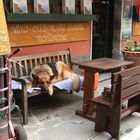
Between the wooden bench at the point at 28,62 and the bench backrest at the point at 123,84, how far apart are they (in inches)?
50.2

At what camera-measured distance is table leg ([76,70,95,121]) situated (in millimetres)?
4445

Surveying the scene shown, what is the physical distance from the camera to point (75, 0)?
6.17 meters

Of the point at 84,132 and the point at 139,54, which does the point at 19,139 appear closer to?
the point at 84,132

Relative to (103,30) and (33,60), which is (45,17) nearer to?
(33,60)

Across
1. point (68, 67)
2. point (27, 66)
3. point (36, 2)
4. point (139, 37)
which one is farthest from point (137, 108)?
point (139, 37)

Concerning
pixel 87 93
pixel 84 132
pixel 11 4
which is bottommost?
pixel 84 132

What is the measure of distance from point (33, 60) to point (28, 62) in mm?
114

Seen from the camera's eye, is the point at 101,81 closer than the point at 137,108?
No

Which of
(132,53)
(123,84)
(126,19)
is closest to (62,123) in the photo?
(123,84)

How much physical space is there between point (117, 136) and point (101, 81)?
306cm

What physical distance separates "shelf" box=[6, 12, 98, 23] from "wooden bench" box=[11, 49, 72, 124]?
0.61 meters

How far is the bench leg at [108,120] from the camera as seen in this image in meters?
3.80

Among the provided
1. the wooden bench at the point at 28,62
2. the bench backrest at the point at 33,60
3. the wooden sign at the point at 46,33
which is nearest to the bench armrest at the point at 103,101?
the wooden bench at the point at 28,62

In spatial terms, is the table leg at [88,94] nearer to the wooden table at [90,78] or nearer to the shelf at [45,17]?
the wooden table at [90,78]
